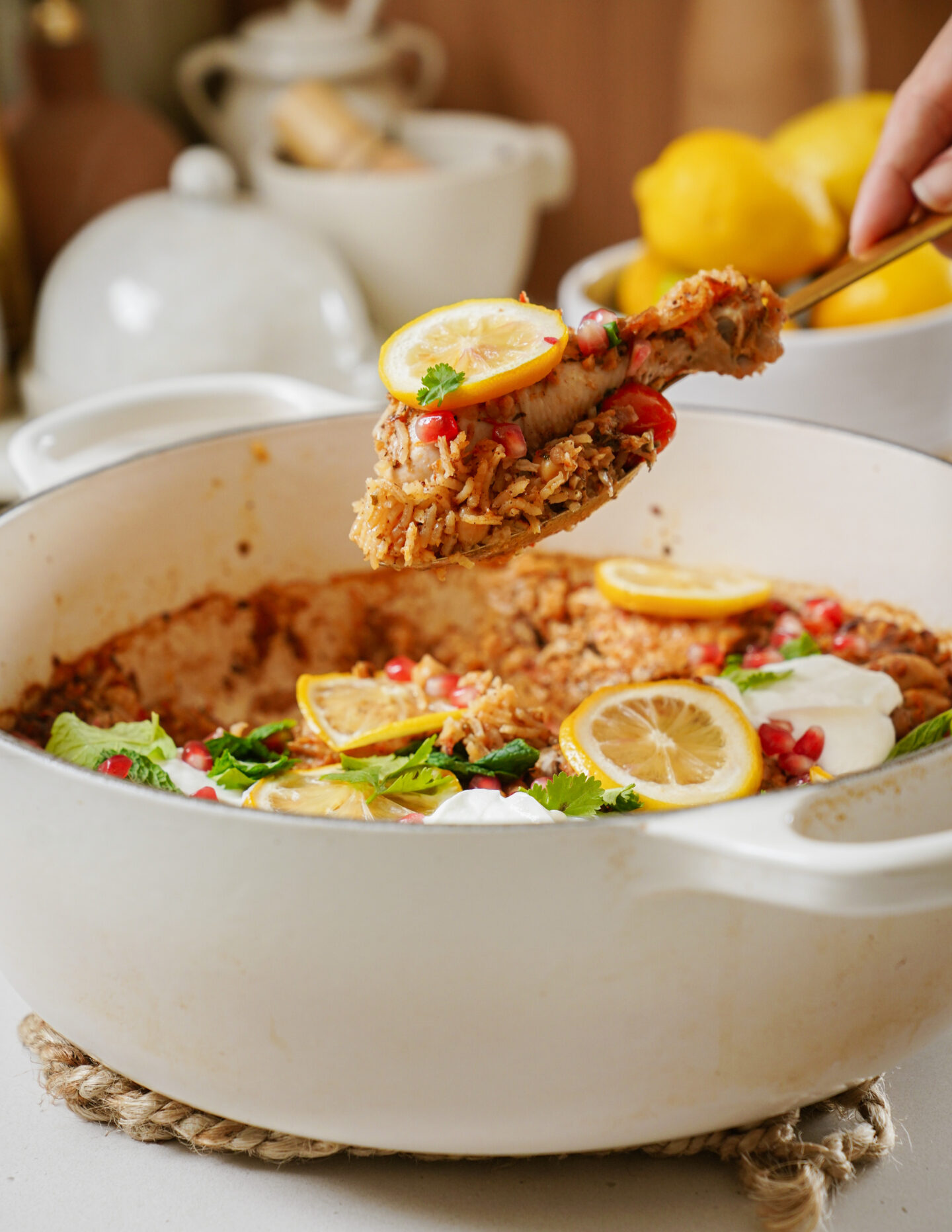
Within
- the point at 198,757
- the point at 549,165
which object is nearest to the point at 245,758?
the point at 198,757

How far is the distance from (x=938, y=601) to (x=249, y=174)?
1.87 metres

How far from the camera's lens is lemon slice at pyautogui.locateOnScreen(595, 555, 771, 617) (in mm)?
1330

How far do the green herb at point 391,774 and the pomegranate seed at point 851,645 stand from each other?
43 centimetres

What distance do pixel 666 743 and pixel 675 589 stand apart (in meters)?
0.35

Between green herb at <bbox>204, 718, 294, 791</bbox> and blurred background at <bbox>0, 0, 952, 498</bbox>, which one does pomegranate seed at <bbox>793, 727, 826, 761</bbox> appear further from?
blurred background at <bbox>0, 0, 952, 498</bbox>

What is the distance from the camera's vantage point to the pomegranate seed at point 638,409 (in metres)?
1.09

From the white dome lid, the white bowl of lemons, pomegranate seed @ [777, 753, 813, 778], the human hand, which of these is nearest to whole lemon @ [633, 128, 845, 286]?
the white bowl of lemons

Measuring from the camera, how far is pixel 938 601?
50.7 inches

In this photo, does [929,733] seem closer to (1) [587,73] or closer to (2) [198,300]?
(2) [198,300]

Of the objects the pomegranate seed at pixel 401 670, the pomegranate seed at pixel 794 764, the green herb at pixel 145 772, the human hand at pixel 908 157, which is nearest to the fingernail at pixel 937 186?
the human hand at pixel 908 157

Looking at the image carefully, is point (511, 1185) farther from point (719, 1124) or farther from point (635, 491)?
point (635, 491)

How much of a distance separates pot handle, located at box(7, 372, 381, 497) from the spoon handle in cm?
45

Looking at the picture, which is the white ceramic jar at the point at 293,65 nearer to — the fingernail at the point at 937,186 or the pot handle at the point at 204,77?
the pot handle at the point at 204,77

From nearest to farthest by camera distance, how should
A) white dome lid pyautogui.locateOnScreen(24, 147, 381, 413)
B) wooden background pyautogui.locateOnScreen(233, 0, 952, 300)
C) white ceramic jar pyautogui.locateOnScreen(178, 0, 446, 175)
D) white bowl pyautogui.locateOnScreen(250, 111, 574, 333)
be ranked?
white dome lid pyautogui.locateOnScreen(24, 147, 381, 413)
white bowl pyautogui.locateOnScreen(250, 111, 574, 333)
white ceramic jar pyautogui.locateOnScreen(178, 0, 446, 175)
wooden background pyautogui.locateOnScreen(233, 0, 952, 300)
